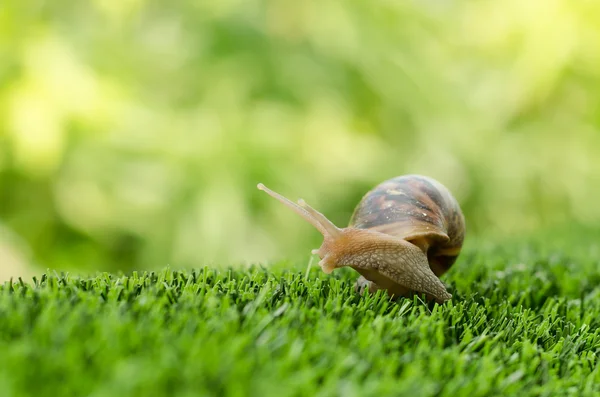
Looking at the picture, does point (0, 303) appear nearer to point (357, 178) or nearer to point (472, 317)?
point (472, 317)

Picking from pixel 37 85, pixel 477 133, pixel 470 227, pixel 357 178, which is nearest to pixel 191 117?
pixel 37 85

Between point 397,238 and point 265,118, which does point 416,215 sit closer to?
point 397,238

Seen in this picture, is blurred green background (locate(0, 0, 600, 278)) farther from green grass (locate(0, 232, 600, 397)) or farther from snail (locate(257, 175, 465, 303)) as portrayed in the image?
green grass (locate(0, 232, 600, 397))

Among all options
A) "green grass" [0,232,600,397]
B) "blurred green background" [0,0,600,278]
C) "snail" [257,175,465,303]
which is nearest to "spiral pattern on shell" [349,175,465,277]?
"snail" [257,175,465,303]

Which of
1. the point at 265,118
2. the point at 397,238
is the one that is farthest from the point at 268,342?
the point at 265,118

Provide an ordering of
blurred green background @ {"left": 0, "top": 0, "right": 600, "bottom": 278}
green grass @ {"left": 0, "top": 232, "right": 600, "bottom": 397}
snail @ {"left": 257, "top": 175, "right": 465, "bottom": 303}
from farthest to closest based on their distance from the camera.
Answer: blurred green background @ {"left": 0, "top": 0, "right": 600, "bottom": 278}, snail @ {"left": 257, "top": 175, "right": 465, "bottom": 303}, green grass @ {"left": 0, "top": 232, "right": 600, "bottom": 397}
